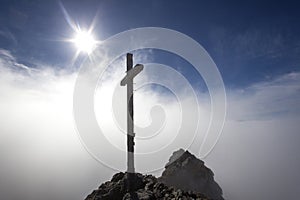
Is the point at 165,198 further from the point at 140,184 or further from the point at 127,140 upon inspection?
the point at 127,140

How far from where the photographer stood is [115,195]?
14.7 m

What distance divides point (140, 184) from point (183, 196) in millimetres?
3764

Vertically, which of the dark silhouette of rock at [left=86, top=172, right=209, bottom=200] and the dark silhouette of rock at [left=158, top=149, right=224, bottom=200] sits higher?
the dark silhouette of rock at [left=158, top=149, right=224, bottom=200]

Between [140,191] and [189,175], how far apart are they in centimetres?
5214

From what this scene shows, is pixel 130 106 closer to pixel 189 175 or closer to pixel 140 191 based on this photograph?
pixel 140 191

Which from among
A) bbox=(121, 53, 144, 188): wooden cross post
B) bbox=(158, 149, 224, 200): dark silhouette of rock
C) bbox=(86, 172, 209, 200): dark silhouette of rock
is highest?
bbox=(158, 149, 224, 200): dark silhouette of rock

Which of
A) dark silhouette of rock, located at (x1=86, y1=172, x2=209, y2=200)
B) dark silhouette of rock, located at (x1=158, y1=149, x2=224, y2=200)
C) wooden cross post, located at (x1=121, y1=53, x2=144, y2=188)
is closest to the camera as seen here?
dark silhouette of rock, located at (x1=86, y1=172, x2=209, y2=200)

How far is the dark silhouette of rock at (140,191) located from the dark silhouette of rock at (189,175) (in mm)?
46323

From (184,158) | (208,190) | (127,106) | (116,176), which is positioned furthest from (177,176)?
(127,106)

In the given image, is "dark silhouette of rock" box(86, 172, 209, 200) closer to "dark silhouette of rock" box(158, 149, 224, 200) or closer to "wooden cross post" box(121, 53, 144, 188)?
"wooden cross post" box(121, 53, 144, 188)

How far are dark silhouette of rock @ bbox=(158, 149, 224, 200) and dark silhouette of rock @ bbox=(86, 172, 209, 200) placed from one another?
152 feet

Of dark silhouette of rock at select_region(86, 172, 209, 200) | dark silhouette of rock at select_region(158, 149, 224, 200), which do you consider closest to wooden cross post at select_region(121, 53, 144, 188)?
dark silhouette of rock at select_region(86, 172, 209, 200)

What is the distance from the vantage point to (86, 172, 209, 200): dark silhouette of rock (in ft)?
41.2

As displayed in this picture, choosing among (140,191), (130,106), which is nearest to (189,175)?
(140,191)
